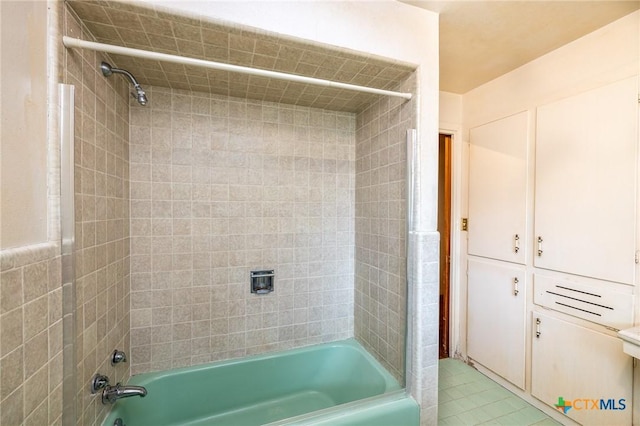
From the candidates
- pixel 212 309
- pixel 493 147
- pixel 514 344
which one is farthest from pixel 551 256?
pixel 212 309

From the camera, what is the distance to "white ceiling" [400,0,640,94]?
135 centimetres

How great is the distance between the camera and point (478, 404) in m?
1.82

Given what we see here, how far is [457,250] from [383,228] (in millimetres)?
1109

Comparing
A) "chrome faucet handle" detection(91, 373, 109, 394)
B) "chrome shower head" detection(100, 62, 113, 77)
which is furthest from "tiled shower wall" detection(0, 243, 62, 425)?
"chrome shower head" detection(100, 62, 113, 77)

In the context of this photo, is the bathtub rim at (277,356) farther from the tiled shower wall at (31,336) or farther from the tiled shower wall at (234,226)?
the tiled shower wall at (31,336)

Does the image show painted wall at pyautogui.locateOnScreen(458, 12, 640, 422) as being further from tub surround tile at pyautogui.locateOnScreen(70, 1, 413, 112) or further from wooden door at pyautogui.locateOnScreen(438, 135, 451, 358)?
tub surround tile at pyautogui.locateOnScreen(70, 1, 413, 112)

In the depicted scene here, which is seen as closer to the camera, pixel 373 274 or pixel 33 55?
pixel 33 55

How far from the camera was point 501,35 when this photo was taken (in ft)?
5.21

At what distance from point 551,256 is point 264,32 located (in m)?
2.16

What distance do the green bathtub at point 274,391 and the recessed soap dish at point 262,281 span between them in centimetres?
47

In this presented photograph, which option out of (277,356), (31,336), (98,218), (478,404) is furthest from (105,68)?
(478,404)

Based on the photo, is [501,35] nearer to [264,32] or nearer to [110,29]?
[264,32]

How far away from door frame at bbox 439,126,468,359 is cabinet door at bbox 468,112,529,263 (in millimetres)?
90

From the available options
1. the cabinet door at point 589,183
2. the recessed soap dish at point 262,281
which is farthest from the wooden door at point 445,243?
the recessed soap dish at point 262,281
